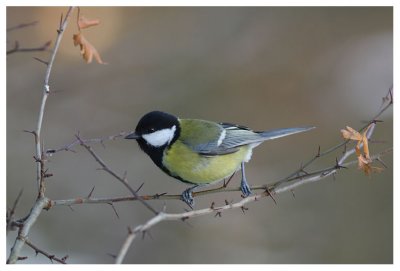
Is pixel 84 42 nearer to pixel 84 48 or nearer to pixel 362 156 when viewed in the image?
pixel 84 48

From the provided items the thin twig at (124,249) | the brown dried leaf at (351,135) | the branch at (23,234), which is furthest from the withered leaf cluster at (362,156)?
the branch at (23,234)

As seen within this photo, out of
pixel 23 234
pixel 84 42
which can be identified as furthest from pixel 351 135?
pixel 23 234

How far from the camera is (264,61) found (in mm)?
6414

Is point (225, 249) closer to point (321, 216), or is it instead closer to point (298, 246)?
point (298, 246)

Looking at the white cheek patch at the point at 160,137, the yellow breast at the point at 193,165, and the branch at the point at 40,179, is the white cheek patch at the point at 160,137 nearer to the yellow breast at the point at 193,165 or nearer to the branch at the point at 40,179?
the yellow breast at the point at 193,165

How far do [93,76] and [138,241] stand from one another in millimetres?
2214

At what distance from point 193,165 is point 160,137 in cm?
21

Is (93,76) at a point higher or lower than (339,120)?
higher

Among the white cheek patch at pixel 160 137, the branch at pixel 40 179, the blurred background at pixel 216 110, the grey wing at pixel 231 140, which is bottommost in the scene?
the blurred background at pixel 216 110

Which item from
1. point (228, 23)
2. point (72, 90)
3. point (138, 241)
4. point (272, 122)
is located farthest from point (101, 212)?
point (228, 23)

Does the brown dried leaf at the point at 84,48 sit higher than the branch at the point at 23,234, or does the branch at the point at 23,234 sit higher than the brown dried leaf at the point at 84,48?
the brown dried leaf at the point at 84,48

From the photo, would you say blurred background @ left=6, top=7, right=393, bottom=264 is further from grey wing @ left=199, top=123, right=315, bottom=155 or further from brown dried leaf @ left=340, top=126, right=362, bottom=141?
brown dried leaf @ left=340, top=126, right=362, bottom=141

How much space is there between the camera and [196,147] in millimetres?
2715

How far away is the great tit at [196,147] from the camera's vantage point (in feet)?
8.52
